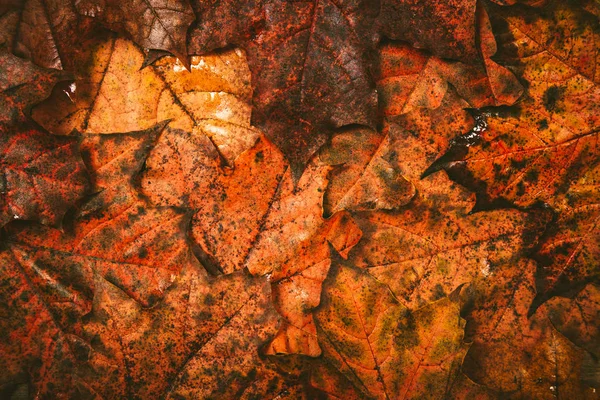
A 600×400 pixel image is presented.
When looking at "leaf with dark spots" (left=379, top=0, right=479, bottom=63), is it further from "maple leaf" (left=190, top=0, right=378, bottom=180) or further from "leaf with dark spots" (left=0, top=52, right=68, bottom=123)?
"leaf with dark spots" (left=0, top=52, right=68, bottom=123)

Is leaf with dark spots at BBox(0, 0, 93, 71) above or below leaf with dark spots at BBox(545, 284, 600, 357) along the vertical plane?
above

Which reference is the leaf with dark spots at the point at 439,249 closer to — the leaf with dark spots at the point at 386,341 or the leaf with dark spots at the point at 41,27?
the leaf with dark spots at the point at 386,341

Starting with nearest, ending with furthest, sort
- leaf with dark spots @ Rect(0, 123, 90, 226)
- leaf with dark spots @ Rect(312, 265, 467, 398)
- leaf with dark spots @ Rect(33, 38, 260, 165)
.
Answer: leaf with dark spots @ Rect(312, 265, 467, 398), leaf with dark spots @ Rect(0, 123, 90, 226), leaf with dark spots @ Rect(33, 38, 260, 165)

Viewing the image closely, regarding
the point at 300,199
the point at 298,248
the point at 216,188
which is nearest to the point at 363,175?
the point at 300,199

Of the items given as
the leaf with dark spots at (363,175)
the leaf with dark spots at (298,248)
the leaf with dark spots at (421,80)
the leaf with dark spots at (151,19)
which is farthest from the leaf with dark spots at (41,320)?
the leaf with dark spots at (421,80)

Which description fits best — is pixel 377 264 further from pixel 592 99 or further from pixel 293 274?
pixel 592 99

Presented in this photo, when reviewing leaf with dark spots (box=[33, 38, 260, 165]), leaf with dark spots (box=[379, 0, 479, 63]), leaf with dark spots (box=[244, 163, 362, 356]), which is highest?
leaf with dark spots (box=[379, 0, 479, 63])

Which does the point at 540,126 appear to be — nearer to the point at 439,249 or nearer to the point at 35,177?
the point at 439,249

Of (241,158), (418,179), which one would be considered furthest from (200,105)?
(418,179)

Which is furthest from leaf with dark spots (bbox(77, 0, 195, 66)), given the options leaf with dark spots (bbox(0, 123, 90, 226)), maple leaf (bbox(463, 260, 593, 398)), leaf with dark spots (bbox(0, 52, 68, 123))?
maple leaf (bbox(463, 260, 593, 398))
